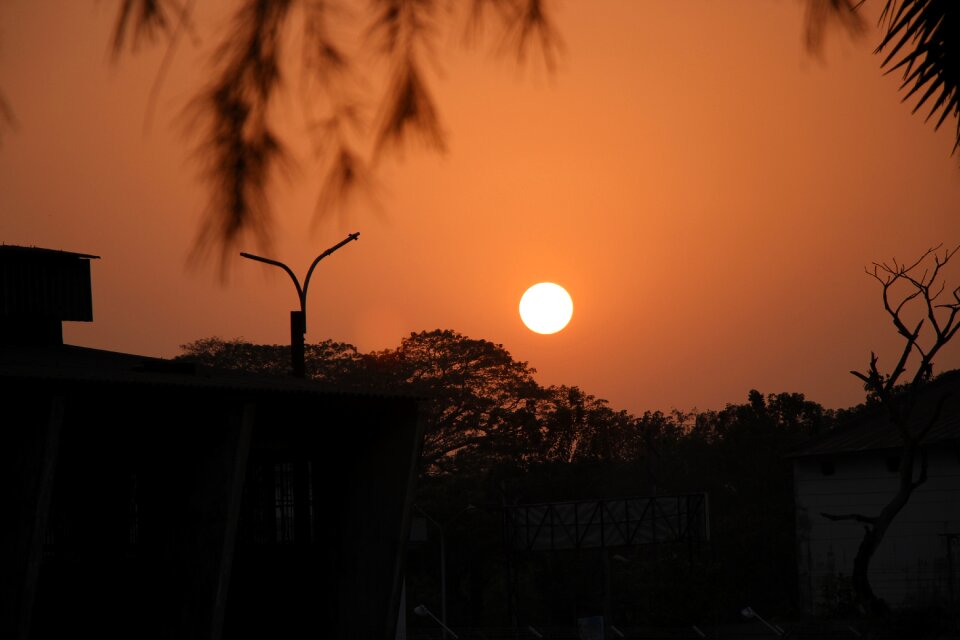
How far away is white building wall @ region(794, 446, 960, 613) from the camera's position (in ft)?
136

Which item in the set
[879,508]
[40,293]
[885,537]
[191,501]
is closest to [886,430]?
[879,508]

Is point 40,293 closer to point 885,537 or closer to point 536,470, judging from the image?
point 885,537

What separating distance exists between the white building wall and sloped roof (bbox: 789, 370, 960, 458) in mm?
515

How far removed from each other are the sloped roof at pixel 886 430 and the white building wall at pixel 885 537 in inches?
20.3

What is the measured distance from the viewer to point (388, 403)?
26.4 metres

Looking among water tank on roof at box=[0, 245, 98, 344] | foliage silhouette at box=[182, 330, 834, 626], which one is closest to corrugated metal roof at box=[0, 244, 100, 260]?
water tank on roof at box=[0, 245, 98, 344]

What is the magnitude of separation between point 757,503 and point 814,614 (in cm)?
1902

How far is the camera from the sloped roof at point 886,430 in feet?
143

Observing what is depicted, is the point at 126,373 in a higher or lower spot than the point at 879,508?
higher

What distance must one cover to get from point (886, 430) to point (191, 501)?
32.0 metres

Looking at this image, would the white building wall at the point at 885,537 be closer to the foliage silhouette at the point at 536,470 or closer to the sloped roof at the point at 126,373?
the foliage silhouette at the point at 536,470

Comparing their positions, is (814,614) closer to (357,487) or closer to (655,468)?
(357,487)

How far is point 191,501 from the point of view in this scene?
73.8 ft

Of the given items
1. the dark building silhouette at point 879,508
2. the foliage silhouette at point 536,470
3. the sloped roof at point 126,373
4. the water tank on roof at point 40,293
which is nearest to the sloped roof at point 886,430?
the dark building silhouette at point 879,508
